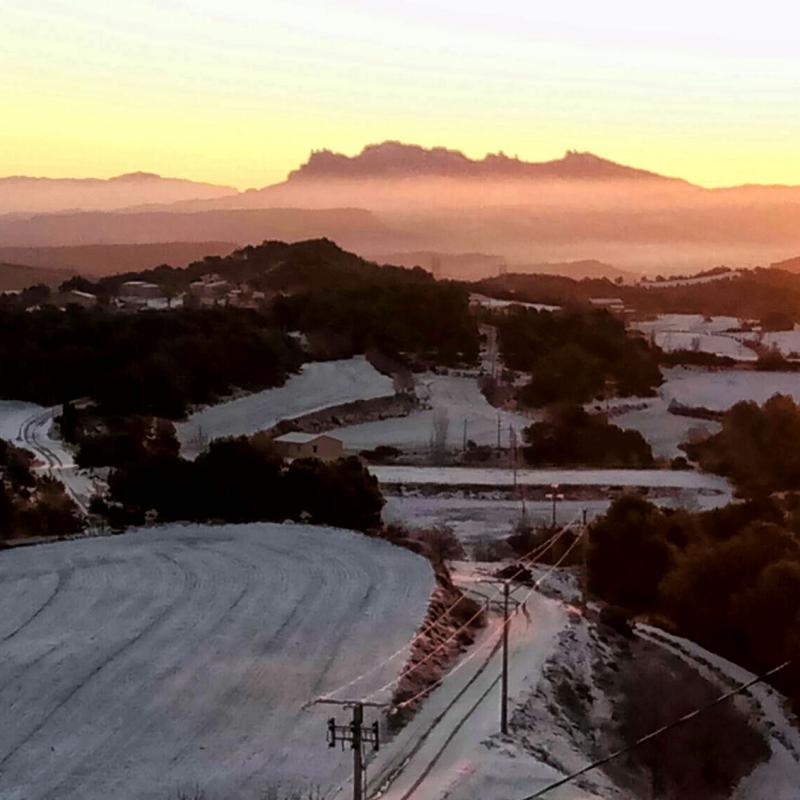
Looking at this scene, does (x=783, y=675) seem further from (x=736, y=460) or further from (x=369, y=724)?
(x=736, y=460)

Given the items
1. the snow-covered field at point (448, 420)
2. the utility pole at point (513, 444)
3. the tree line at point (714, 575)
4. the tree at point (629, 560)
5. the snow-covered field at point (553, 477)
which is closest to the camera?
the tree line at point (714, 575)

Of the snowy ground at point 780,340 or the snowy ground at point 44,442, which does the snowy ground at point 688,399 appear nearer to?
the snowy ground at point 780,340

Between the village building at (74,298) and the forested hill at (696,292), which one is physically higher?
the village building at (74,298)

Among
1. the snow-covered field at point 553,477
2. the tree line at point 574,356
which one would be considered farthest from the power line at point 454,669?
the tree line at point 574,356

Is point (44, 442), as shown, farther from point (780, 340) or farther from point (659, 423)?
point (780, 340)

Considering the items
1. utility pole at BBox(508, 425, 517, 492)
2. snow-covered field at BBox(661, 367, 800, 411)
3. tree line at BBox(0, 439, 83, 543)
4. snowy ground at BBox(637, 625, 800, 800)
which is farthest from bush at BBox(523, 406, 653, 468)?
snowy ground at BBox(637, 625, 800, 800)

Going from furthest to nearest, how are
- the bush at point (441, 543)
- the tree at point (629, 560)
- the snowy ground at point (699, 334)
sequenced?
the snowy ground at point (699, 334) < the bush at point (441, 543) < the tree at point (629, 560)

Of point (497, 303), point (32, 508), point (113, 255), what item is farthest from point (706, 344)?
point (113, 255)
